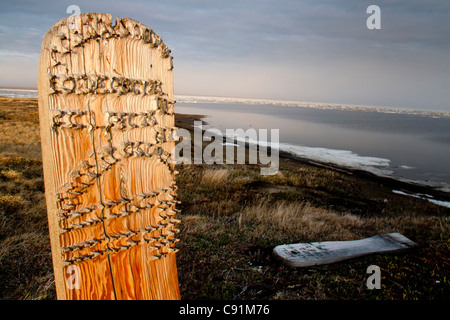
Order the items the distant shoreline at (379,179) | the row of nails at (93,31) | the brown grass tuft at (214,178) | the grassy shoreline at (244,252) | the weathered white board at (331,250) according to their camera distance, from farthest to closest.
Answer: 1. the distant shoreline at (379,179)
2. the brown grass tuft at (214,178)
3. the weathered white board at (331,250)
4. the grassy shoreline at (244,252)
5. the row of nails at (93,31)

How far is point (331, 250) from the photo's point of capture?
444 cm

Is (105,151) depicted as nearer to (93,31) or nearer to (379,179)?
(93,31)

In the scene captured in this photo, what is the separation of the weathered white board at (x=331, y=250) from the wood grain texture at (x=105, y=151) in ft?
9.31

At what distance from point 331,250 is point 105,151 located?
3964 mm

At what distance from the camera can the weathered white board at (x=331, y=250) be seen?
414cm

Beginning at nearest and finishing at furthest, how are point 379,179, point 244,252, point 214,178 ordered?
point 244,252 < point 214,178 < point 379,179

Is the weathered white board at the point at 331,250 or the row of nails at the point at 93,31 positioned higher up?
the row of nails at the point at 93,31

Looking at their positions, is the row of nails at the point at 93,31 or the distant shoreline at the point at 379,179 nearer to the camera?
the row of nails at the point at 93,31

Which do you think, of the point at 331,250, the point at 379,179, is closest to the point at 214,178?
the point at 331,250

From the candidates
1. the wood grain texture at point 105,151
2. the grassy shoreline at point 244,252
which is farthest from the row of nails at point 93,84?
the grassy shoreline at point 244,252

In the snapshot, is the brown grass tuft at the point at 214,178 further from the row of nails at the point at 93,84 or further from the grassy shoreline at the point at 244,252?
the row of nails at the point at 93,84
